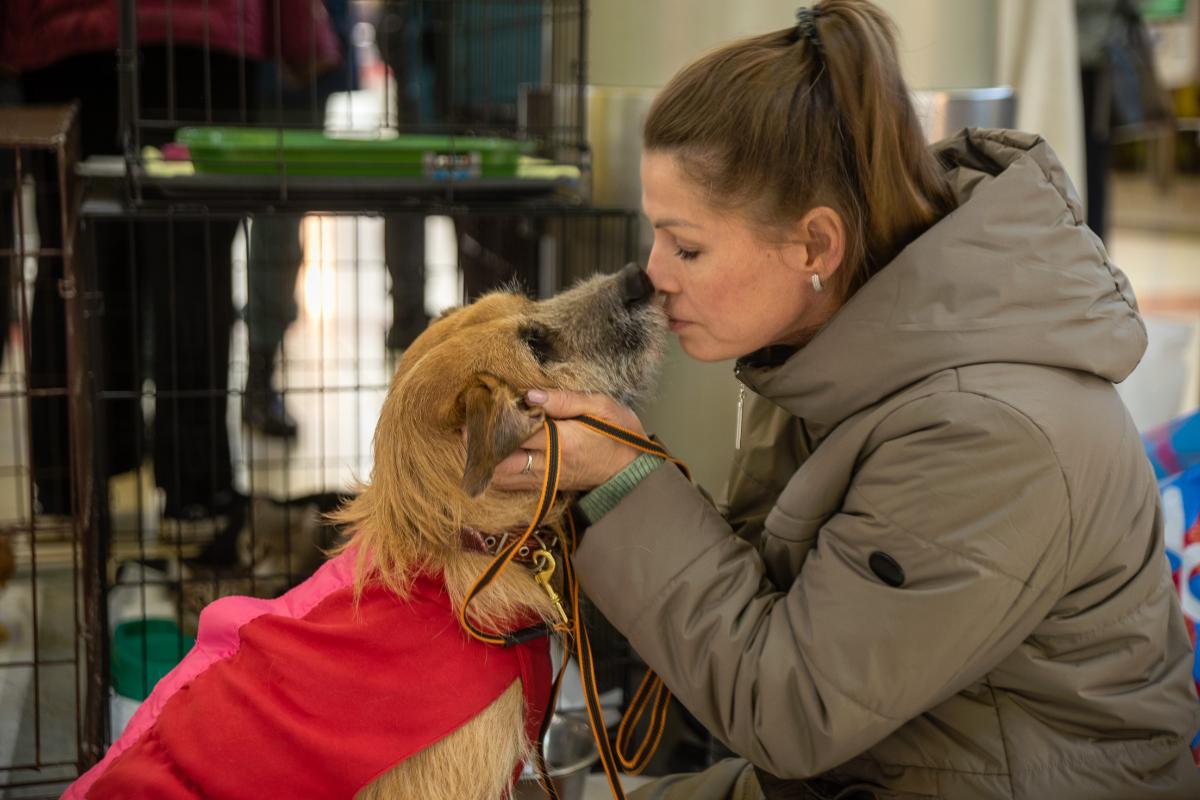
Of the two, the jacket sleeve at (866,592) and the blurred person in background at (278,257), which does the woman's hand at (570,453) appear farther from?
the blurred person in background at (278,257)

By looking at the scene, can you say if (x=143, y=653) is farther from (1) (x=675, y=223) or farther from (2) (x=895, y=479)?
(2) (x=895, y=479)

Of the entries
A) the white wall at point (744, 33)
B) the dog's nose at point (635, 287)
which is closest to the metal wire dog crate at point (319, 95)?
the white wall at point (744, 33)

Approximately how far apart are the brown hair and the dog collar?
1.55ft

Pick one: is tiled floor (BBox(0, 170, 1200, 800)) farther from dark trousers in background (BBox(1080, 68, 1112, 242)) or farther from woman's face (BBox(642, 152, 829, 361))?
woman's face (BBox(642, 152, 829, 361))

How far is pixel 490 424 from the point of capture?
1418 millimetres

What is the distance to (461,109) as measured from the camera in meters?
4.27

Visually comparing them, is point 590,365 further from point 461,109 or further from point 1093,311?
point 461,109

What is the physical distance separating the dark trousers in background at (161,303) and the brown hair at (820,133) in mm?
1887

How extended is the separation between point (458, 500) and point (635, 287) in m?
0.38

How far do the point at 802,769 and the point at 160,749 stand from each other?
73 centimetres

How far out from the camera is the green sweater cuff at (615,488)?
1.48m

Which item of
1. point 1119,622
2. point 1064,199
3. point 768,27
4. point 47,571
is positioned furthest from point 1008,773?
point 47,571

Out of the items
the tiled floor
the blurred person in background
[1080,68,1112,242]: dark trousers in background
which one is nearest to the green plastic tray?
the tiled floor

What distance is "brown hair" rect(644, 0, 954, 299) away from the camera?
55.7 inches
